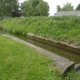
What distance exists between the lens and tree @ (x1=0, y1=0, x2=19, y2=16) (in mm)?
34469

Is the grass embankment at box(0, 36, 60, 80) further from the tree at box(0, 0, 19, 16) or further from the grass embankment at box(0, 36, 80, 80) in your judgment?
the tree at box(0, 0, 19, 16)

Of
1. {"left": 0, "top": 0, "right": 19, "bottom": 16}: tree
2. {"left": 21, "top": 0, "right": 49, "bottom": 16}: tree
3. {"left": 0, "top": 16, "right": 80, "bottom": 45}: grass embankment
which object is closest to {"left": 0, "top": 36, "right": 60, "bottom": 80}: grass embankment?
{"left": 0, "top": 16, "right": 80, "bottom": 45}: grass embankment

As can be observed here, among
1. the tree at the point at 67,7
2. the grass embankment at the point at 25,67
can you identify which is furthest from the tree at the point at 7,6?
the grass embankment at the point at 25,67

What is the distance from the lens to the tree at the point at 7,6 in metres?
34.5

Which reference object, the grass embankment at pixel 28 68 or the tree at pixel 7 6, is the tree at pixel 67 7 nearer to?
the tree at pixel 7 6

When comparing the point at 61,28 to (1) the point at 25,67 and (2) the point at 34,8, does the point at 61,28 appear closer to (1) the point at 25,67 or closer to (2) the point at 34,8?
(1) the point at 25,67

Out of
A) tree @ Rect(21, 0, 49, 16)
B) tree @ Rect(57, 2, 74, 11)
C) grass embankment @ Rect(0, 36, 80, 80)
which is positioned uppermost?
tree @ Rect(57, 2, 74, 11)

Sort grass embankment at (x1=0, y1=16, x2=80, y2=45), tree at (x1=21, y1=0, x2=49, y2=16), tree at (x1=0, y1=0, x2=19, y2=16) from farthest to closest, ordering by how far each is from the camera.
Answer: tree at (x1=0, y1=0, x2=19, y2=16)
tree at (x1=21, y1=0, x2=49, y2=16)
grass embankment at (x1=0, y1=16, x2=80, y2=45)

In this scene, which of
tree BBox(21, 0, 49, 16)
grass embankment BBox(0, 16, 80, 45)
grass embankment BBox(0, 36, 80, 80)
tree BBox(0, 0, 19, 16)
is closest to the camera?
grass embankment BBox(0, 36, 80, 80)

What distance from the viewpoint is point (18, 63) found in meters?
4.66

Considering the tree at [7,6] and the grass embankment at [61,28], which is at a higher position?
the tree at [7,6]

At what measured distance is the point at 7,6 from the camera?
3491 centimetres

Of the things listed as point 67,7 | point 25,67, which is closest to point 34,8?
point 67,7

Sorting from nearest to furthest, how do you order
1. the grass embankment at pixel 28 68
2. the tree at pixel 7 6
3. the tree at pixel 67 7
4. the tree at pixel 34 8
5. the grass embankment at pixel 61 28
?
the grass embankment at pixel 28 68 → the grass embankment at pixel 61 28 → the tree at pixel 34 8 → the tree at pixel 7 6 → the tree at pixel 67 7
